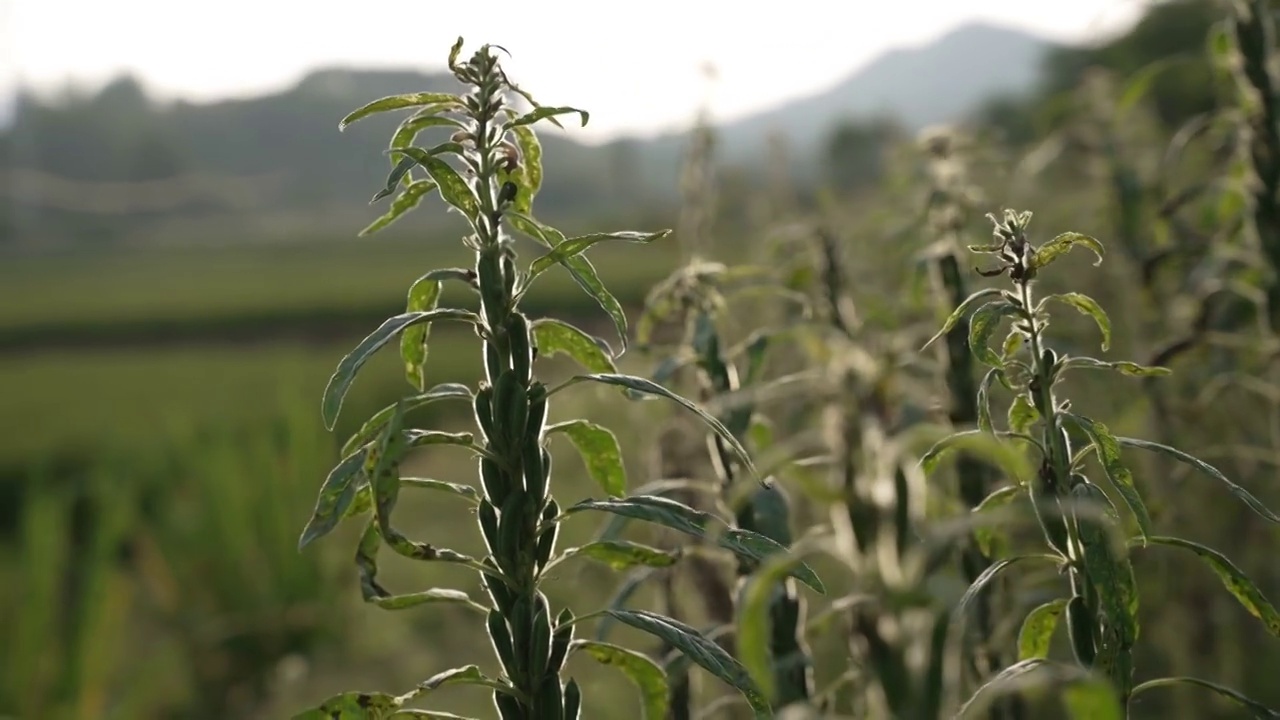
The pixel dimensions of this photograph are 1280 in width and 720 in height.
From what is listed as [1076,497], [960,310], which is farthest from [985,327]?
[1076,497]

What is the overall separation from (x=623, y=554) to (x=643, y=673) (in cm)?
11

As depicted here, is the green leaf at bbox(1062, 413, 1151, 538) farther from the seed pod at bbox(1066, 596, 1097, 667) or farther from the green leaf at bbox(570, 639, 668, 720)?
the green leaf at bbox(570, 639, 668, 720)

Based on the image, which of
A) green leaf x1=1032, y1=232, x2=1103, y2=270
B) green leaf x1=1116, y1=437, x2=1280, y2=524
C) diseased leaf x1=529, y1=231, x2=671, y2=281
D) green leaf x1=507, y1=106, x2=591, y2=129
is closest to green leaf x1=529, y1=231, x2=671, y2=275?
diseased leaf x1=529, y1=231, x2=671, y2=281

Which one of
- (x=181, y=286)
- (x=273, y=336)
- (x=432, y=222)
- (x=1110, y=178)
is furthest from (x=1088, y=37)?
(x=432, y=222)

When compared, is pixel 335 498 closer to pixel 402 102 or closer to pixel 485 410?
pixel 485 410

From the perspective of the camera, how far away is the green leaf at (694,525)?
0.84m

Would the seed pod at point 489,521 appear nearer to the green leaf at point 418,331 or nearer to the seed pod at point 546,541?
the seed pod at point 546,541

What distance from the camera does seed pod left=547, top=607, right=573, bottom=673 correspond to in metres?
0.92

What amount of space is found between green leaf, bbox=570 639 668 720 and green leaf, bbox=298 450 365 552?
26 cm

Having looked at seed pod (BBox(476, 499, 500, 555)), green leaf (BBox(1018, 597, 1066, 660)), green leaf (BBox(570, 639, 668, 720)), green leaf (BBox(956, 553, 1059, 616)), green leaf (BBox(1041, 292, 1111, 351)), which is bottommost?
green leaf (BBox(570, 639, 668, 720))

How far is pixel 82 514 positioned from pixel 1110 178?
1011 centimetres

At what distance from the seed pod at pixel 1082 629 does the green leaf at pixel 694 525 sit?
0.21 meters

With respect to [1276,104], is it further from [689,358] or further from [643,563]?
[643,563]

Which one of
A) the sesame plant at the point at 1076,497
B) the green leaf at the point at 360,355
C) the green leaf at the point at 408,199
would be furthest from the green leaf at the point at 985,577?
the green leaf at the point at 408,199
